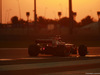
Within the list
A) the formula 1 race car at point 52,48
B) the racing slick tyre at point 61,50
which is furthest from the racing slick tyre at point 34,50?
the racing slick tyre at point 61,50

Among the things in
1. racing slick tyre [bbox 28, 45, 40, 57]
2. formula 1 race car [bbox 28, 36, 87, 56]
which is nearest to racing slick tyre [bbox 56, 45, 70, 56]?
formula 1 race car [bbox 28, 36, 87, 56]

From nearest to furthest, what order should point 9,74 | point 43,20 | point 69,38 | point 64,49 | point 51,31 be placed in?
1. point 9,74
2. point 64,49
3. point 69,38
4. point 51,31
5. point 43,20

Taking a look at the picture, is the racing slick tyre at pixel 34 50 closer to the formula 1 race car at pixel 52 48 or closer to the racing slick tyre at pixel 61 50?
the formula 1 race car at pixel 52 48

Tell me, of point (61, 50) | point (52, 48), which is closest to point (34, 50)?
point (52, 48)

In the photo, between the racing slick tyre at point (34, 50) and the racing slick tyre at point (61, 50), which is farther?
the racing slick tyre at point (34, 50)

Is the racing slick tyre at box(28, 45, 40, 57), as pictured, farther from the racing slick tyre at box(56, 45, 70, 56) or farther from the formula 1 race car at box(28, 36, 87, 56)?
the racing slick tyre at box(56, 45, 70, 56)

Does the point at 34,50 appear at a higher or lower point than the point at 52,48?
lower

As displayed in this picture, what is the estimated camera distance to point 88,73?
10.4 meters

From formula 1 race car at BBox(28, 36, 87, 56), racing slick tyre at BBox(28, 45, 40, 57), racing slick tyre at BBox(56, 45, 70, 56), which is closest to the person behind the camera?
racing slick tyre at BBox(56, 45, 70, 56)

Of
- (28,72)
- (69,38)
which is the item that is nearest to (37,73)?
(28,72)

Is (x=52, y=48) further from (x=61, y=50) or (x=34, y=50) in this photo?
(x=34, y=50)

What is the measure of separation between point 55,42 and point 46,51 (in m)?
0.74

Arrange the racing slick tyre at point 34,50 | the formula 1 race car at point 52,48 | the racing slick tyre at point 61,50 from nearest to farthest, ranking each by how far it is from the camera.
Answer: the racing slick tyre at point 61,50, the formula 1 race car at point 52,48, the racing slick tyre at point 34,50

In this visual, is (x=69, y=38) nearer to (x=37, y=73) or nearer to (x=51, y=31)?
(x=51, y=31)
